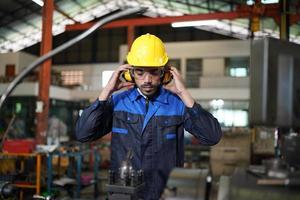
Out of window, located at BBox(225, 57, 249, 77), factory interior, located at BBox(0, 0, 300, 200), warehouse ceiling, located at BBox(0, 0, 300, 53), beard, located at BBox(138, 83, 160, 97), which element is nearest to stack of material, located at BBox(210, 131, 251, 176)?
factory interior, located at BBox(0, 0, 300, 200)

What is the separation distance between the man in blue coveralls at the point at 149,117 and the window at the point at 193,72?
12.6 meters

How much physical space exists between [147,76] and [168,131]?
29 centimetres

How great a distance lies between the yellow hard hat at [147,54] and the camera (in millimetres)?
1662

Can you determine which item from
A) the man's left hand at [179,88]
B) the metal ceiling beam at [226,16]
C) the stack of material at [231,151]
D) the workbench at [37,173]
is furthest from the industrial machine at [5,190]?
the metal ceiling beam at [226,16]

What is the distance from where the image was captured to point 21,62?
13.6 m

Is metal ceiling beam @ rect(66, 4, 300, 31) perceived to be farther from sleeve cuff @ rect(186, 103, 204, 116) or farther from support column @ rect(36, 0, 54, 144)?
sleeve cuff @ rect(186, 103, 204, 116)

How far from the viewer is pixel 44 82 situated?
24.1 ft

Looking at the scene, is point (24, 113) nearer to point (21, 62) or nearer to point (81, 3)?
point (21, 62)

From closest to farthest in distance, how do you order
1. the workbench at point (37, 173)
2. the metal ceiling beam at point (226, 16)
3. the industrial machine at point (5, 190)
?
the industrial machine at point (5, 190), the workbench at point (37, 173), the metal ceiling beam at point (226, 16)

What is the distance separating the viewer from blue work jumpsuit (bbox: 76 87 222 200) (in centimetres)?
164

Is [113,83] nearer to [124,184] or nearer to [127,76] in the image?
[127,76]

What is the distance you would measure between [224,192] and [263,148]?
23.4ft

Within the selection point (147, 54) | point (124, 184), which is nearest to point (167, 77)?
point (147, 54)

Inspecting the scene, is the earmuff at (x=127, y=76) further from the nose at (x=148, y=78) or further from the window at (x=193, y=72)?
the window at (x=193, y=72)
